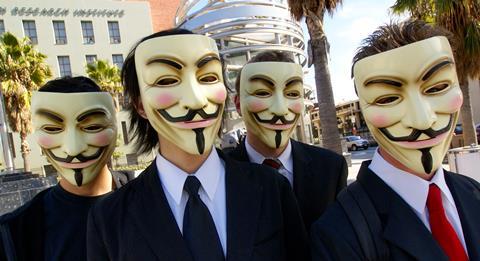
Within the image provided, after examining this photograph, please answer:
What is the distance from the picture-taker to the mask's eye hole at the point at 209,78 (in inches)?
72.8

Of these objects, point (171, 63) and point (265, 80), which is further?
point (265, 80)

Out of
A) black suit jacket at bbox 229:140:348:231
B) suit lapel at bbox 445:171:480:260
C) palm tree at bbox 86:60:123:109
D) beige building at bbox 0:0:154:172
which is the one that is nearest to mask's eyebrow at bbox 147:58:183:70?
black suit jacket at bbox 229:140:348:231

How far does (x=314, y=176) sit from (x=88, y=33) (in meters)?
30.8

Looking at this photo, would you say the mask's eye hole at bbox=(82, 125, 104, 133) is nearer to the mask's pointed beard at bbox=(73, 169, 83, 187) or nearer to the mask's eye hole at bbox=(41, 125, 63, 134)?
the mask's eye hole at bbox=(41, 125, 63, 134)

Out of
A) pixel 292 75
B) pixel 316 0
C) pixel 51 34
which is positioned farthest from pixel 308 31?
pixel 51 34

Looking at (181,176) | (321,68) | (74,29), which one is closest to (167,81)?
(181,176)

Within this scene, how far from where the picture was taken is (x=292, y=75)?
2514 mm

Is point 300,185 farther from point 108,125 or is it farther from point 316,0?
point 316,0

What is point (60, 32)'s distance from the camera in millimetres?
28750

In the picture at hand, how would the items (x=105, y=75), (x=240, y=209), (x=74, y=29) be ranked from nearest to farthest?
1. (x=240, y=209)
2. (x=105, y=75)
3. (x=74, y=29)

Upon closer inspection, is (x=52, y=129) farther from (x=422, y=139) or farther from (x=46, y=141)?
(x=422, y=139)

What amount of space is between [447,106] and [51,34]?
31.5 meters

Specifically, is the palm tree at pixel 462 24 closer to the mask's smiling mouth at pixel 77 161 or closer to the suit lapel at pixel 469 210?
the suit lapel at pixel 469 210

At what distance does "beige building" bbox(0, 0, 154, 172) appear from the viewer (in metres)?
27.1
